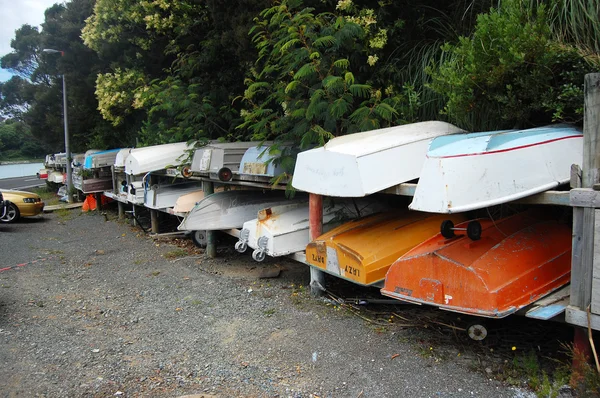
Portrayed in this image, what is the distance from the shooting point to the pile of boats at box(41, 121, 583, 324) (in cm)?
372

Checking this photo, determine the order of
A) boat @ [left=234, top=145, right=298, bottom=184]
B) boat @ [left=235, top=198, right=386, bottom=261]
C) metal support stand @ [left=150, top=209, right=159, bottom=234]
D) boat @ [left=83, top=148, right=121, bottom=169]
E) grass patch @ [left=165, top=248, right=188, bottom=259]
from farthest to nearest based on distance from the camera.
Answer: boat @ [left=83, top=148, right=121, bottom=169], metal support stand @ [left=150, top=209, right=159, bottom=234], grass patch @ [left=165, top=248, right=188, bottom=259], boat @ [left=234, top=145, right=298, bottom=184], boat @ [left=235, top=198, right=386, bottom=261]

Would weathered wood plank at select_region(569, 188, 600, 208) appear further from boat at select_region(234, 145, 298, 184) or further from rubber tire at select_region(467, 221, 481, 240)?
boat at select_region(234, 145, 298, 184)

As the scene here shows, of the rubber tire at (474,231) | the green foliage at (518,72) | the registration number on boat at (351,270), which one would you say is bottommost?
the registration number on boat at (351,270)

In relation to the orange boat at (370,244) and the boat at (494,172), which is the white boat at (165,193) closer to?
the orange boat at (370,244)

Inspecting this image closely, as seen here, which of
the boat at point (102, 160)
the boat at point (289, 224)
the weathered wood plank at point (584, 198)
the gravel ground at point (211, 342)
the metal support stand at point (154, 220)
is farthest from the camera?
the boat at point (102, 160)

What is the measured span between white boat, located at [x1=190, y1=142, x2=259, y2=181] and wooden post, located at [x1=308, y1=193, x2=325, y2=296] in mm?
2276

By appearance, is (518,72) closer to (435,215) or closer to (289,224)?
(435,215)

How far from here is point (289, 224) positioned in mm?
6605

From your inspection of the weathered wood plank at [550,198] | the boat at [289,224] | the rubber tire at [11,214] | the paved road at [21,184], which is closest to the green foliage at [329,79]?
the boat at [289,224]

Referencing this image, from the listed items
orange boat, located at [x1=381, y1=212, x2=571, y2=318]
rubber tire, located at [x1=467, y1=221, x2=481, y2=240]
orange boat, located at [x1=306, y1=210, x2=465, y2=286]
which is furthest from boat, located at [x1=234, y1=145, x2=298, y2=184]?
rubber tire, located at [x1=467, y1=221, x2=481, y2=240]

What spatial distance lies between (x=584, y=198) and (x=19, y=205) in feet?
49.7

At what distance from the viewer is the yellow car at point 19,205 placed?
1428cm

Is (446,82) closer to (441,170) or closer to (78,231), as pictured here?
(441,170)

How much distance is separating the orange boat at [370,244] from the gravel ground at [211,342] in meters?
0.56
